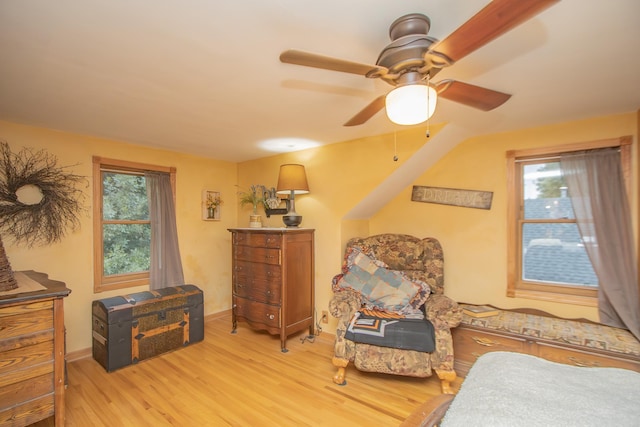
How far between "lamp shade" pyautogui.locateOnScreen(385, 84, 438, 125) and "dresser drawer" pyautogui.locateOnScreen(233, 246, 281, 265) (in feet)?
6.89

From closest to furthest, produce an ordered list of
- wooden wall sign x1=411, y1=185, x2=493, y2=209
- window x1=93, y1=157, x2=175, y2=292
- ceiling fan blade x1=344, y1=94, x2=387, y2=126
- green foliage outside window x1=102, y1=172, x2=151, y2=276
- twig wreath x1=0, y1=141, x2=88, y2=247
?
ceiling fan blade x1=344, y1=94, x2=387, y2=126 < twig wreath x1=0, y1=141, x2=88, y2=247 < wooden wall sign x1=411, y1=185, x2=493, y2=209 < window x1=93, y1=157, x2=175, y2=292 < green foliage outside window x1=102, y1=172, x2=151, y2=276

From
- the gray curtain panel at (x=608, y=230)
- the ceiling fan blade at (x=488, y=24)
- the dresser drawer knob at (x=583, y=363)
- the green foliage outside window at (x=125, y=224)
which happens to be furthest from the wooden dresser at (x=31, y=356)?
the gray curtain panel at (x=608, y=230)

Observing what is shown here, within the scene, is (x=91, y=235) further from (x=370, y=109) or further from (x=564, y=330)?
(x=564, y=330)

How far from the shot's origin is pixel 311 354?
115 inches

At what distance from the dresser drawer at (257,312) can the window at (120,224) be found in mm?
1114

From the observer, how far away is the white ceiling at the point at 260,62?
115 cm

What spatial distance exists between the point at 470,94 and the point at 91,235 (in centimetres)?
356

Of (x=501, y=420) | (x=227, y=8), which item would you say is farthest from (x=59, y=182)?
(x=501, y=420)

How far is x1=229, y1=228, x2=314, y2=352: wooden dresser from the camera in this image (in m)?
3.02

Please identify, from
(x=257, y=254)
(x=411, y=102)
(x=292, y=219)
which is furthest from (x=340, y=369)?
(x=411, y=102)

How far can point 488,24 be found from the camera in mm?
886

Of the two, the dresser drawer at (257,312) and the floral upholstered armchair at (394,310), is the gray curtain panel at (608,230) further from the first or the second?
the dresser drawer at (257,312)

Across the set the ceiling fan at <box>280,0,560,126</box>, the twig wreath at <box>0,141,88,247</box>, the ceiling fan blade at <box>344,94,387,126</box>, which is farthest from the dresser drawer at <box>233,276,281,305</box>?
the ceiling fan at <box>280,0,560,126</box>

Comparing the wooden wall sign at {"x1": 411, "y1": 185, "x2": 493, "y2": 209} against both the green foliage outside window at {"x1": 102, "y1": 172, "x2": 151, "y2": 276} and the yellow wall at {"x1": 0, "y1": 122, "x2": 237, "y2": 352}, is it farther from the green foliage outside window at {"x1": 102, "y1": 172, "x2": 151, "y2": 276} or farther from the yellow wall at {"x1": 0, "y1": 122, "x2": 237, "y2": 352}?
the green foliage outside window at {"x1": 102, "y1": 172, "x2": 151, "y2": 276}
